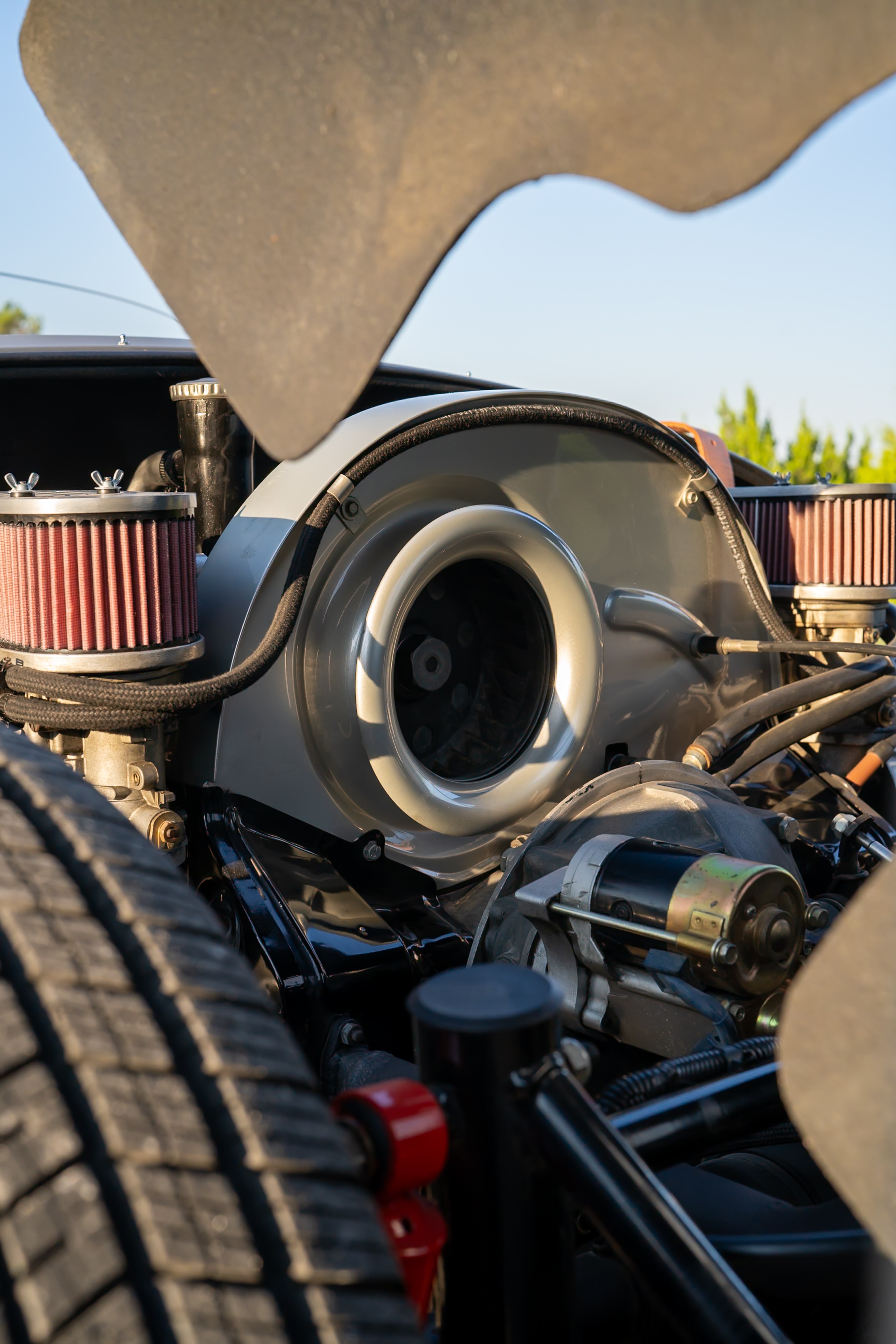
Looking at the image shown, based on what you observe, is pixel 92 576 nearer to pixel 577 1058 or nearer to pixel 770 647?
pixel 577 1058

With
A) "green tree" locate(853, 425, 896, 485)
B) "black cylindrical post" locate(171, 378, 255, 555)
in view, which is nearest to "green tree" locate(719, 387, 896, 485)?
"green tree" locate(853, 425, 896, 485)

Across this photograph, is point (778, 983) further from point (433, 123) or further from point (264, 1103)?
point (433, 123)

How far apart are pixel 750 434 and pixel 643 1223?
661 centimetres

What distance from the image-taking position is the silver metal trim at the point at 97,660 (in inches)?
62.3

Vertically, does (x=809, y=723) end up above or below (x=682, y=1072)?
above

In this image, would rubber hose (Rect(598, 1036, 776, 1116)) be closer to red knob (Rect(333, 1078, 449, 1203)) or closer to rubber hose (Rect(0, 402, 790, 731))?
red knob (Rect(333, 1078, 449, 1203))

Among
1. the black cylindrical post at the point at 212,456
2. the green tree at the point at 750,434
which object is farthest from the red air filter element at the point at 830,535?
the green tree at the point at 750,434

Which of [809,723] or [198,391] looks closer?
[198,391]

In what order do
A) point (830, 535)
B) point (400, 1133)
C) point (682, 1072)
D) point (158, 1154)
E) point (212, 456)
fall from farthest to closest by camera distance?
1. point (830, 535)
2. point (212, 456)
3. point (682, 1072)
4. point (400, 1133)
5. point (158, 1154)

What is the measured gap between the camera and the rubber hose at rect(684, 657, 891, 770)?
215 cm

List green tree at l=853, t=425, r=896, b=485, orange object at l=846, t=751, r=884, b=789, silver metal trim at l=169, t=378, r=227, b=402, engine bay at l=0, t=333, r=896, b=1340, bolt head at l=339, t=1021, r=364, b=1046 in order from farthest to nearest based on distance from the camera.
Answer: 1. green tree at l=853, t=425, r=896, b=485
2. orange object at l=846, t=751, r=884, b=789
3. silver metal trim at l=169, t=378, r=227, b=402
4. bolt head at l=339, t=1021, r=364, b=1046
5. engine bay at l=0, t=333, r=896, b=1340

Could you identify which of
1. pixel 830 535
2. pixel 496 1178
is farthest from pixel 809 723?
pixel 496 1178

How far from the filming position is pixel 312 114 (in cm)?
66

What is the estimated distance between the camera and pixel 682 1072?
1.06 metres
